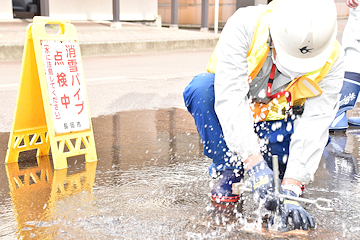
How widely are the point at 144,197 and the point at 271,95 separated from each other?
0.99m

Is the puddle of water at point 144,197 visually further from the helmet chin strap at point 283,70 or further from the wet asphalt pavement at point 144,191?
the helmet chin strap at point 283,70

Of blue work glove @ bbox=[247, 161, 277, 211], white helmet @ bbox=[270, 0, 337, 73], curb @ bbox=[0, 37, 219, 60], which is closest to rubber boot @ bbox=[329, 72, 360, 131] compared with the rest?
white helmet @ bbox=[270, 0, 337, 73]

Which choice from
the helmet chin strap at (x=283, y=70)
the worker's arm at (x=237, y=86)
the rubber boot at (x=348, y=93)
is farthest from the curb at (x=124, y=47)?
the helmet chin strap at (x=283, y=70)

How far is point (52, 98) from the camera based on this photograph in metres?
3.45

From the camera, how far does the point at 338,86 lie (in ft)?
8.45

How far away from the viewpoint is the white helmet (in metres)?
2.15

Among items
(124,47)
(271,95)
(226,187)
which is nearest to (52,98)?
(226,187)

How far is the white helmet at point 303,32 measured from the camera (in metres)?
2.15

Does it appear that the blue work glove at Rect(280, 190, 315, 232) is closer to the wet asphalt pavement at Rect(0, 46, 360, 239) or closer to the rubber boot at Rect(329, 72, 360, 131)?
the wet asphalt pavement at Rect(0, 46, 360, 239)

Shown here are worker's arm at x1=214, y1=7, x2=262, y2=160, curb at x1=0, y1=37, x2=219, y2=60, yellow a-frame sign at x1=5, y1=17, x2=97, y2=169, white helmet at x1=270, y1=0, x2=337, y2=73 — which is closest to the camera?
white helmet at x1=270, y1=0, x2=337, y2=73

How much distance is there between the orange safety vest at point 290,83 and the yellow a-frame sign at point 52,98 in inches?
51.9

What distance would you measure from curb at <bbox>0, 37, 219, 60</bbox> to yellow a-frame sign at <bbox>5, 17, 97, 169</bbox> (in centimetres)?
724

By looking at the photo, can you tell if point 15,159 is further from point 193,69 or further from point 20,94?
point 193,69

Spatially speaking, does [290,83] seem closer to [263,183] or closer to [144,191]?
[263,183]
